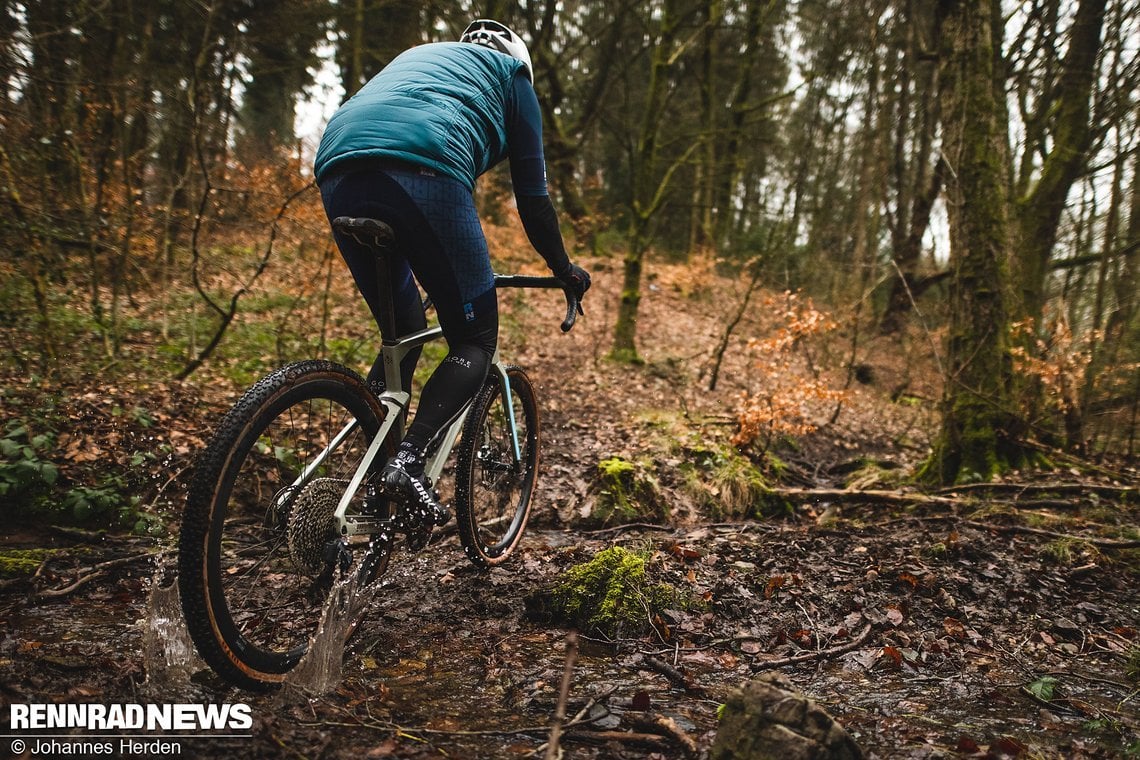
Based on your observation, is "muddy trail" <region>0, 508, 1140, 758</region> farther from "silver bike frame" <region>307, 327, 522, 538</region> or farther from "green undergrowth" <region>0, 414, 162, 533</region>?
"silver bike frame" <region>307, 327, 522, 538</region>

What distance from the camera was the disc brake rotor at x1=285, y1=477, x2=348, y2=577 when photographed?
7.11 feet

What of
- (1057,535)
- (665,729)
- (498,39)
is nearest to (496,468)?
(665,729)

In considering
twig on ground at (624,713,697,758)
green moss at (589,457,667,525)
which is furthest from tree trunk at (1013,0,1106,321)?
twig on ground at (624,713,697,758)

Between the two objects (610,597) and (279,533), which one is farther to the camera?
(610,597)

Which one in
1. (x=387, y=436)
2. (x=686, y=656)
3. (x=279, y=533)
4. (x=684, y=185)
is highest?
(x=684, y=185)

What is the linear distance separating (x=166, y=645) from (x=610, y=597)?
1641 millimetres

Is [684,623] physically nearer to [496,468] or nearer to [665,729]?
[665,729]

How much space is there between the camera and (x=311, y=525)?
7.19 feet

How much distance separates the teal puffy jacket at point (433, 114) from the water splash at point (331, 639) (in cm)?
156

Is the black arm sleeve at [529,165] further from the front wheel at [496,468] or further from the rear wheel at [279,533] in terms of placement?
the rear wheel at [279,533]

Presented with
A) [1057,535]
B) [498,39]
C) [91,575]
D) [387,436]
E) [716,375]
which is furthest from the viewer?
[716,375]

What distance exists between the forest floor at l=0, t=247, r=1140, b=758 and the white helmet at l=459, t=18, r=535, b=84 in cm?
238

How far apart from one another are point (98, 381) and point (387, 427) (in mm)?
3962

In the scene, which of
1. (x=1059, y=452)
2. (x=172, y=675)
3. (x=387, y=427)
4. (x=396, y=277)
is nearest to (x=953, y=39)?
(x=1059, y=452)
